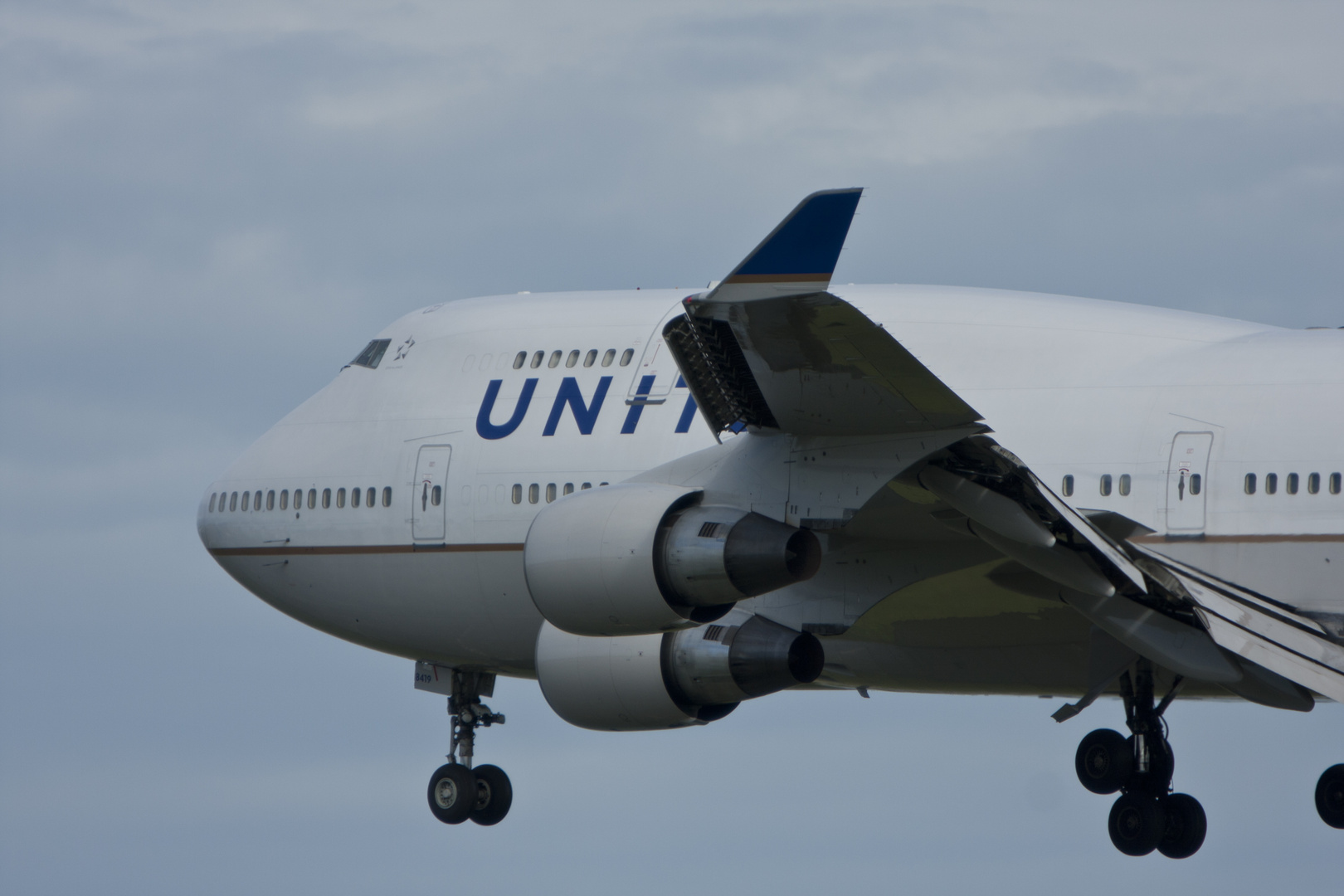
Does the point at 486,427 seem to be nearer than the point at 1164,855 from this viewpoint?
No

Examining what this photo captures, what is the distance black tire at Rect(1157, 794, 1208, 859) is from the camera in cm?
1769

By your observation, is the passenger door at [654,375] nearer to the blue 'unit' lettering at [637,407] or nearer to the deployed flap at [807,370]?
the blue 'unit' lettering at [637,407]

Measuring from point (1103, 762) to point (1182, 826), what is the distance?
97 centimetres

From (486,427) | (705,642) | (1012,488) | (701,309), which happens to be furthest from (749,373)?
(486,427)

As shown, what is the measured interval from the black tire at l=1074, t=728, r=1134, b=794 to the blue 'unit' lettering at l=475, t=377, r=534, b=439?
6746mm

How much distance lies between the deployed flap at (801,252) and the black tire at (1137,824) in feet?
27.0

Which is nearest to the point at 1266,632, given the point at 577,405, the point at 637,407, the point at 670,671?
the point at 670,671

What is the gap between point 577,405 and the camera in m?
19.2

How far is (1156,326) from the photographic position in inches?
674

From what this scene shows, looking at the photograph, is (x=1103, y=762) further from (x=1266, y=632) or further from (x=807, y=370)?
(x=807, y=370)

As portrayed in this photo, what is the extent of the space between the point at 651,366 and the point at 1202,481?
5.86m

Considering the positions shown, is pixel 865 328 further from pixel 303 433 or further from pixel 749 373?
pixel 303 433

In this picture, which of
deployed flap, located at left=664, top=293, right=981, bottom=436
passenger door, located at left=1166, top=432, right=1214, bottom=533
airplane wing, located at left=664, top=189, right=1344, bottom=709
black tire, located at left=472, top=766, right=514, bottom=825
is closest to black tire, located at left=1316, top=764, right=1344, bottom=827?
airplane wing, located at left=664, top=189, right=1344, bottom=709

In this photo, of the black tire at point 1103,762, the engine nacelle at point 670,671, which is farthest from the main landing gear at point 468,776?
the black tire at point 1103,762
